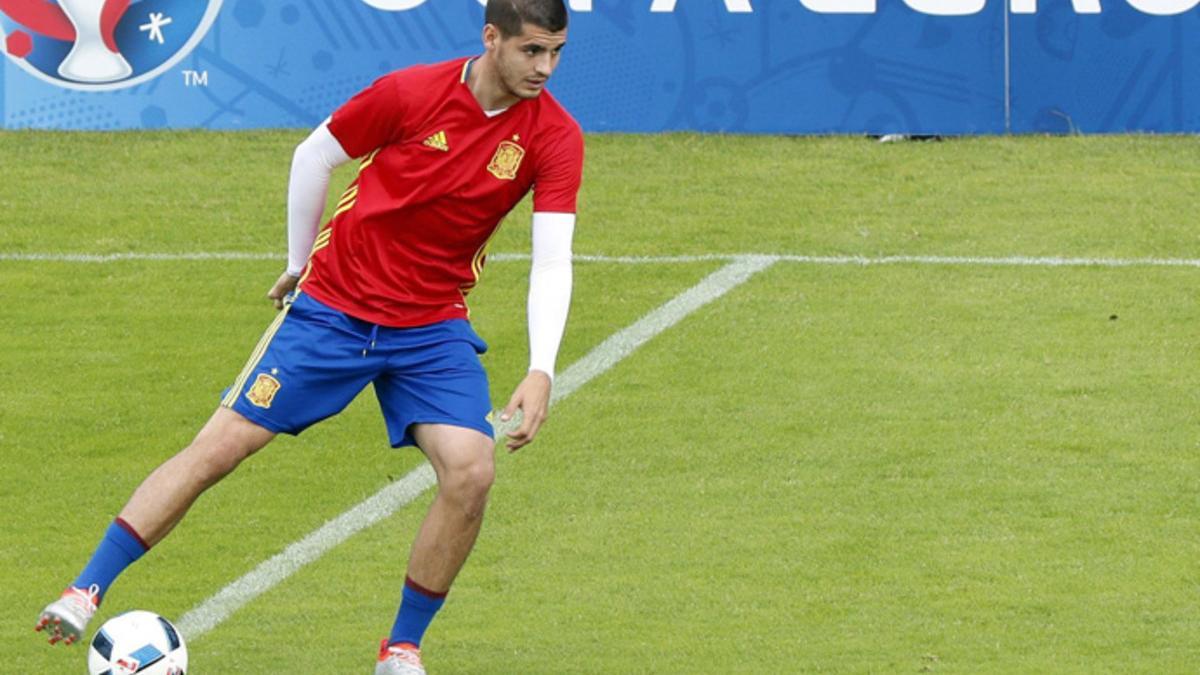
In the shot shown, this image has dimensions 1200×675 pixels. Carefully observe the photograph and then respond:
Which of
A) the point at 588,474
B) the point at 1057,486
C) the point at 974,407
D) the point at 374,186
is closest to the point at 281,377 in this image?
the point at 374,186

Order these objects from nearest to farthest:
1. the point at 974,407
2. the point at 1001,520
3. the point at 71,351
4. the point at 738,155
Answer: the point at 1001,520 < the point at 974,407 < the point at 71,351 < the point at 738,155

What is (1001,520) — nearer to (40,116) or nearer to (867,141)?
(867,141)

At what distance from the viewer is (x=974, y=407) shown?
1022cm

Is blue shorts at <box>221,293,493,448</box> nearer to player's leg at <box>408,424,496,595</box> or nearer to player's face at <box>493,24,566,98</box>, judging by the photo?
player's leg at <box>408,424,496,595</box>

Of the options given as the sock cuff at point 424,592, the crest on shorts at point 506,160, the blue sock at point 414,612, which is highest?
the crest on shorts at point 506,160

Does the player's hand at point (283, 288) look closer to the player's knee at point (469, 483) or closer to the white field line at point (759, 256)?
the player's knee at point (469, 483)

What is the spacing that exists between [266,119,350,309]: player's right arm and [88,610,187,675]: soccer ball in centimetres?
107

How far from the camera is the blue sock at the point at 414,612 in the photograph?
6.84 metres

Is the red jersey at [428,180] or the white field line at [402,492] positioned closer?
the red jersey at [428,180]

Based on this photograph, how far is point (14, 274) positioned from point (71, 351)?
1.72 m

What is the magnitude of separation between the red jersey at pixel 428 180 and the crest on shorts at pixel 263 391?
0.31 meters

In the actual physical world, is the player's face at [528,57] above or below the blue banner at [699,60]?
above

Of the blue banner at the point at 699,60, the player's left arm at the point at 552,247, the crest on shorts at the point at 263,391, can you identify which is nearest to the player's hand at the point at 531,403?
the player's left arm at the point at 552,247

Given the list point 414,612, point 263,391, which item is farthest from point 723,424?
point 263,391
